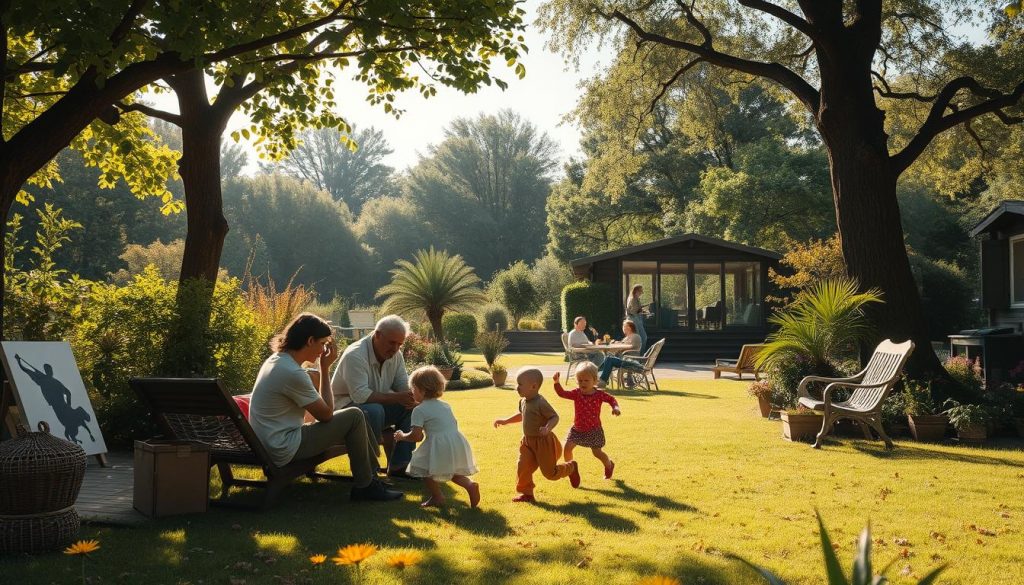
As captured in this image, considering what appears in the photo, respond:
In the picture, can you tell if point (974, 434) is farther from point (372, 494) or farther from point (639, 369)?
point (639, 369)

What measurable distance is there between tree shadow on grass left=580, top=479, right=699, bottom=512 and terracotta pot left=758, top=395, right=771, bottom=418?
4964 millimetres

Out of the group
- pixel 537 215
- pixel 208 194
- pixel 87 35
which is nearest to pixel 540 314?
pixel 537 215

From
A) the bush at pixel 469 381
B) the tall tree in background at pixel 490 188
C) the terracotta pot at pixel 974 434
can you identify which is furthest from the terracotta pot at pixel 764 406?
the tall tree in background at pixel 490 188

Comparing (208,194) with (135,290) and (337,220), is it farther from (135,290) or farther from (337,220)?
(337,220)

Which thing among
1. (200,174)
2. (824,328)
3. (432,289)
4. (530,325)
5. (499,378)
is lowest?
(499,378)

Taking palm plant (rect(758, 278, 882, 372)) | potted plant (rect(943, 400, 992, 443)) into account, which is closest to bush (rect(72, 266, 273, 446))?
palm plant (rect(758, 278, 882, 372))

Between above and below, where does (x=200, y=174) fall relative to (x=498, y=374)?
above

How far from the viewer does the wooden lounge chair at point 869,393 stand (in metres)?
8.66

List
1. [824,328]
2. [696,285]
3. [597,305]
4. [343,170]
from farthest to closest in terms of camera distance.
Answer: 1. [343,170]
2. [696,285]
3. [597,305]
4. [824,328]

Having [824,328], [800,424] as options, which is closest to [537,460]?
[800,424]

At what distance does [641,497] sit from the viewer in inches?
243

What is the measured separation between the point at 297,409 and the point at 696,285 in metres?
23.2

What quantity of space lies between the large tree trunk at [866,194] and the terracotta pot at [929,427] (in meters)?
1.46

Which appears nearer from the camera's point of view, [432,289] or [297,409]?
[297,409]
